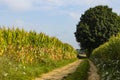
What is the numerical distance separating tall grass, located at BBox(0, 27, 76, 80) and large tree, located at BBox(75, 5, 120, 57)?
40780mm

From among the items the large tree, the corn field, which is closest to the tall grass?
the corn field

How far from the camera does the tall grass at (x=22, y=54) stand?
17.8 meters

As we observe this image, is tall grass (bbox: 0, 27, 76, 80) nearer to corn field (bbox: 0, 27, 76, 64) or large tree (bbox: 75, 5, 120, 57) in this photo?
corn field (bbox: 0, 27, 76, 64)

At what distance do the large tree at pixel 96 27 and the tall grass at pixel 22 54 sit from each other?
40780 mm

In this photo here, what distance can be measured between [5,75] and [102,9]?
63391 mm

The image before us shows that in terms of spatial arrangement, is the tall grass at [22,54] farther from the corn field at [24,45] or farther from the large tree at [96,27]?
the large tree at [96,27]

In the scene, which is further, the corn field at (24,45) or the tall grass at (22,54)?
the corn field at (24,45)

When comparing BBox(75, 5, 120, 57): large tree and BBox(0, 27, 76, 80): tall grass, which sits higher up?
BBox(75, 5, 120, 57): large tree

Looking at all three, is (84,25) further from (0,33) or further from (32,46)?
(0,33)

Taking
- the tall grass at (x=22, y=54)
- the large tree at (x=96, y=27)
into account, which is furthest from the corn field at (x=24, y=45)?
the large tree at (x=96, y=27)

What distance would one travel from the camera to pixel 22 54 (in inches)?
961

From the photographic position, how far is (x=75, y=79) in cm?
1822

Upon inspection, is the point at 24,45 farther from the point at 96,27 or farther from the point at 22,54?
the point at 96,27

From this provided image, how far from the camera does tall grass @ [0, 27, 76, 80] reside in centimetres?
1777
